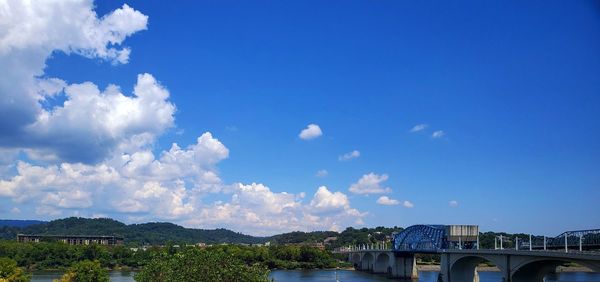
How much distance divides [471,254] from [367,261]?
238 ft

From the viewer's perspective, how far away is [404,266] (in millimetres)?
122375

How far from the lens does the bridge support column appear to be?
120m

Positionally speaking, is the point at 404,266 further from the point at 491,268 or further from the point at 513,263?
the point at 513,263

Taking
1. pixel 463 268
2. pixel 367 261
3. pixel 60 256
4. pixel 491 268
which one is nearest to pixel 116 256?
pixel 60 256

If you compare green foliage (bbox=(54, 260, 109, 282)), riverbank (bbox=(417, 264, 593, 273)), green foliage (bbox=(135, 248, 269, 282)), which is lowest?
riverbank (bbox=(417, 264, 593, 273))

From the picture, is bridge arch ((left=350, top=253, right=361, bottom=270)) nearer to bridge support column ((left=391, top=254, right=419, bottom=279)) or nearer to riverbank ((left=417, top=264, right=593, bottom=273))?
riverbank ((left=417, top=264, right=593, bottom=273))

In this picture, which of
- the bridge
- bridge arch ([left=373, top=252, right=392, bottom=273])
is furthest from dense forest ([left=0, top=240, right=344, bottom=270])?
bridge arch ([left=373, top=252, right=392, bottom=273])

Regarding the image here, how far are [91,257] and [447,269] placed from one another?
290 feet

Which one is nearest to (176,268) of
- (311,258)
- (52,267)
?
(52,267)

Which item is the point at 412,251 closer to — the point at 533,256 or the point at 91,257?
the point at 533,256

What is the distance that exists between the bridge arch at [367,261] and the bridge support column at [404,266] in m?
22.4

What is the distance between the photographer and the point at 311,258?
15550 centimetres

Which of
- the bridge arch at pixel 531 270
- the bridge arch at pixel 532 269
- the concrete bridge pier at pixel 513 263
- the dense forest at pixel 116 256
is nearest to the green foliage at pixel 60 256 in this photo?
the dense forest at pixel 116 256

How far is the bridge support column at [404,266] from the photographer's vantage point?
120m
